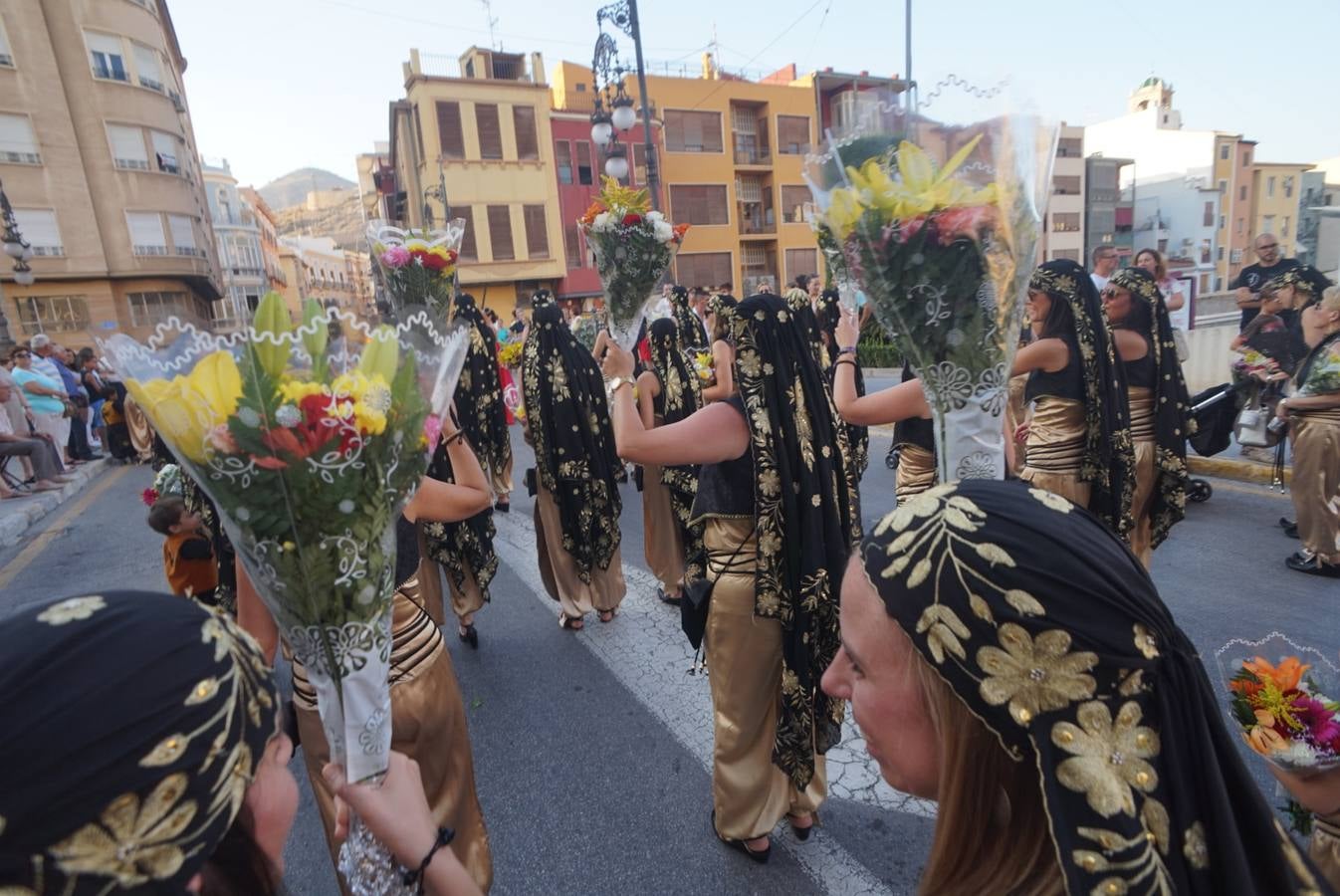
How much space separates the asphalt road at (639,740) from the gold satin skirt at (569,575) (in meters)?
0.18

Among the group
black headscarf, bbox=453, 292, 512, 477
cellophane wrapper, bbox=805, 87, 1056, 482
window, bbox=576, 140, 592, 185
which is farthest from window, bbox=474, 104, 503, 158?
cellophane wrapper, bbox=805, 87, 1056, 482

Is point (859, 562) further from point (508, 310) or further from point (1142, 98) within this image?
point (1142, 98)

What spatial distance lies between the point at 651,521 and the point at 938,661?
436cm

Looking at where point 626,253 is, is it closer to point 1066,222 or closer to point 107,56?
point 107,56

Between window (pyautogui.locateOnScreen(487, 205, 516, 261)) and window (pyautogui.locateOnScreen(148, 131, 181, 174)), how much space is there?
12.6 meters

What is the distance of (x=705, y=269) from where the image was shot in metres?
32.2

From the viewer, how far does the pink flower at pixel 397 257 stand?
4699 millimetres

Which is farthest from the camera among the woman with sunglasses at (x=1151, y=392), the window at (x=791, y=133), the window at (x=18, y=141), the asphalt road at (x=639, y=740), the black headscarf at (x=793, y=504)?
the window at (x=791, y=133)

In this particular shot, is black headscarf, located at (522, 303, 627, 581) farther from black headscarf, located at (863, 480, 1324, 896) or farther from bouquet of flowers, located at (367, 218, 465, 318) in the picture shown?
black headscarf, located at (863, 480, 1324, 896)

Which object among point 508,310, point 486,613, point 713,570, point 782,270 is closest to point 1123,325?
point 713,570

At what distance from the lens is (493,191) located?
93.3 ft

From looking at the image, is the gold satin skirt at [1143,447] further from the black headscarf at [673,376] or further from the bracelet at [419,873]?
the bracelet at [419,873]

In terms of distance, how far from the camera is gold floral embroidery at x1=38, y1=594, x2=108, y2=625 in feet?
2.82

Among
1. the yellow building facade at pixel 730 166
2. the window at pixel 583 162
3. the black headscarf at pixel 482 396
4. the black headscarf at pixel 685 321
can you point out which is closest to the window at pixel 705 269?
Answer: the yellow building facade at pixel 730 166
